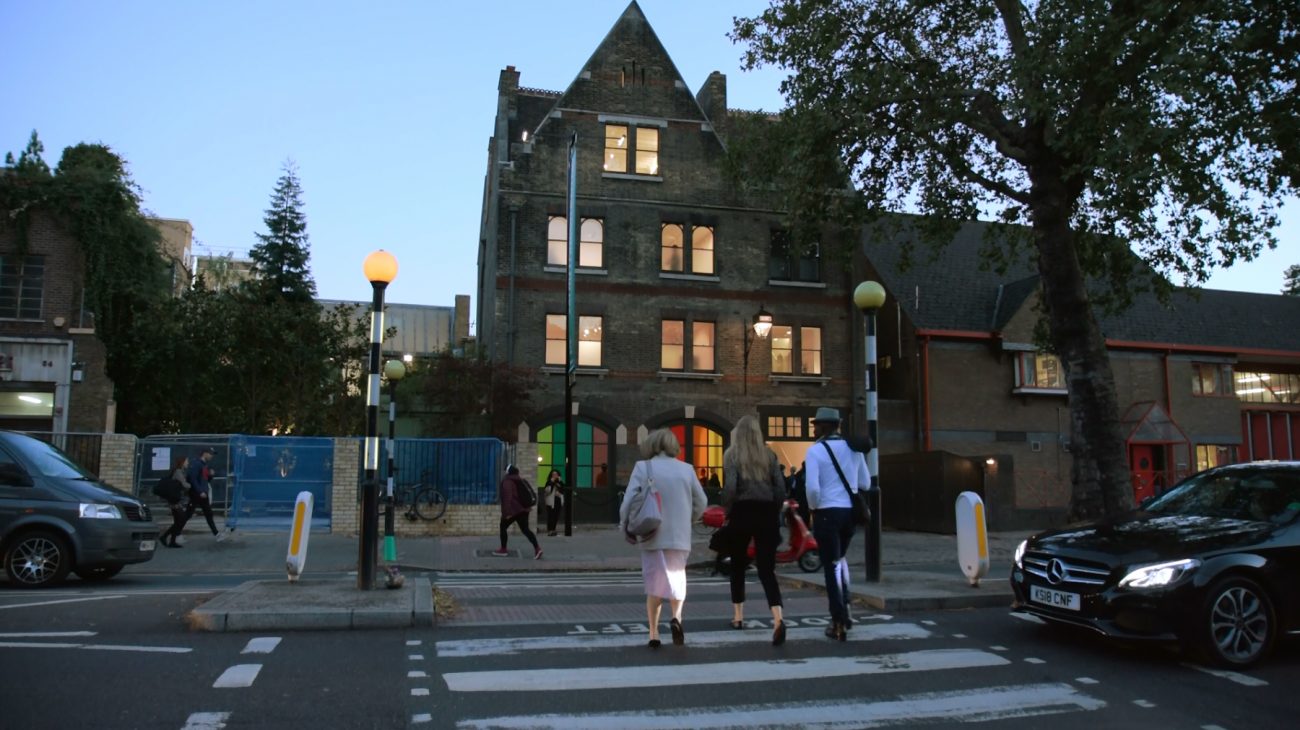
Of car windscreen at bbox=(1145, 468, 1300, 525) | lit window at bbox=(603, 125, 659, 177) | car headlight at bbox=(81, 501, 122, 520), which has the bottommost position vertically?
car headlight at bbox=(81, 501, 122, 520)

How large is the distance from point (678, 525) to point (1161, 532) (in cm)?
378

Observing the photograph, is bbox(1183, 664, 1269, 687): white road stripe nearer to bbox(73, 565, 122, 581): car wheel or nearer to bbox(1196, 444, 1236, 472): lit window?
bbox(73, 565, 122, 581): car wheel

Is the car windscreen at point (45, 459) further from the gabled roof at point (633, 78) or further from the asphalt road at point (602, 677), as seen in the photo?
the gabled roof at point (633, 78)

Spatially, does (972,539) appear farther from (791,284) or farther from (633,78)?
(633,78)

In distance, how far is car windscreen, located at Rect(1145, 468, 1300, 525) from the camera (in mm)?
7406

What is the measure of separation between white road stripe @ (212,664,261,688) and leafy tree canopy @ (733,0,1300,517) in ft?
38.5

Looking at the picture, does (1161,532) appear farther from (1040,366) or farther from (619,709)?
(1040,366)

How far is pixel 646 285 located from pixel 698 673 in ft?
70.8

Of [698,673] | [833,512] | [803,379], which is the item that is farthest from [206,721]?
[803,379]

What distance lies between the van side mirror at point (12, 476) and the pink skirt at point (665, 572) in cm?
870

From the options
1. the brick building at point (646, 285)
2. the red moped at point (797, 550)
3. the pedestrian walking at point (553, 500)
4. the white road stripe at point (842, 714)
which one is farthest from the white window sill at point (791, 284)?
the white road stripe at point (842, 714)

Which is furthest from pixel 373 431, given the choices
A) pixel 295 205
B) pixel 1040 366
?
pixel 295 205

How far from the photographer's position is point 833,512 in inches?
299

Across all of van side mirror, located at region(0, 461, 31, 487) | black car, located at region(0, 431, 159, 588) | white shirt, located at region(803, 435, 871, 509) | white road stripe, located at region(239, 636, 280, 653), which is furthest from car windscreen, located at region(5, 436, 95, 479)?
white shirt, located at region(803, 435, 871, 509)
